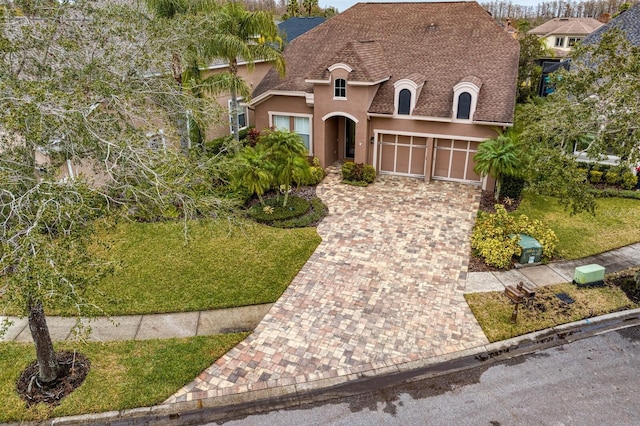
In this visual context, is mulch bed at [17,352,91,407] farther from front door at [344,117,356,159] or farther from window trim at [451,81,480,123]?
window trim at [451,81,480,123]

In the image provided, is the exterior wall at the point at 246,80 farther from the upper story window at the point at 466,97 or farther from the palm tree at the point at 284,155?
the upper story window at the point at 466,97

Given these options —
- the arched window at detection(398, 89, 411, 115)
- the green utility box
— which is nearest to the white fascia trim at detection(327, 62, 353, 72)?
the arched window at detection(398, 89, 411, 115)

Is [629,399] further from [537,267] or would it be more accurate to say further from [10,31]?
[10,31]

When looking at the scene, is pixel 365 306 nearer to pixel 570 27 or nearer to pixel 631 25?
pixel 631 25

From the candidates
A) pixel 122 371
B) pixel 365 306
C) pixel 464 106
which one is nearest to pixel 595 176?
pixel 464 106

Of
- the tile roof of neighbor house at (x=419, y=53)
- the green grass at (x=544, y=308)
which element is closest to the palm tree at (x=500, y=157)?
the tile roof of neighbor house at (x=419, y=53)

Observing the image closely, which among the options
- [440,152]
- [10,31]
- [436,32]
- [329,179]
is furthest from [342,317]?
[436,32]
